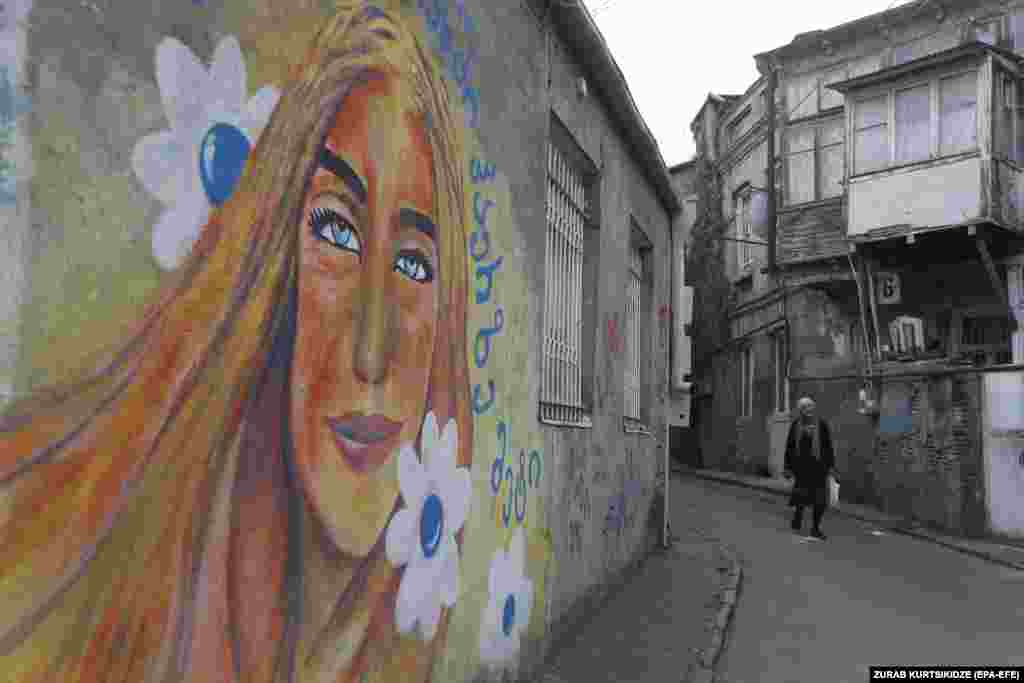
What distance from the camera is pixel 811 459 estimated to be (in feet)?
40.7

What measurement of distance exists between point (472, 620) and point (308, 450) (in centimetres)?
196

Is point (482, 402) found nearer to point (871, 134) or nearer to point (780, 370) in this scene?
point (871, 134)

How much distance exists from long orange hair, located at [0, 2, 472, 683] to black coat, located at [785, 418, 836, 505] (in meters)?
10.0

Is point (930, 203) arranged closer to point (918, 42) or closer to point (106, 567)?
point (918, 42)

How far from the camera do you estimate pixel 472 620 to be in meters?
4.52

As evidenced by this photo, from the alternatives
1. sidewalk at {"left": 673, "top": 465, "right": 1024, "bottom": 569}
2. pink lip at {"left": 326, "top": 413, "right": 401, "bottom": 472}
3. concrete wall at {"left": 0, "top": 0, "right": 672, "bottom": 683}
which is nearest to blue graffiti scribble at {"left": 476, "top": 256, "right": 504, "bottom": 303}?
concrete wall at {"left": 0, "top": 0, "right": 672, "bottom": 683}

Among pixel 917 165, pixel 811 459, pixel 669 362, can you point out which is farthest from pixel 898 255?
pixel 669 362

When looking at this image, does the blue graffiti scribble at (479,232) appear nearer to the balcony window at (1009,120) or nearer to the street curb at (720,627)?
the street curb at (720,627)

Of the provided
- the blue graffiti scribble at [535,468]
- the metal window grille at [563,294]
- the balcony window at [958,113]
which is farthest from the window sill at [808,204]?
the blue graffiti scribble at [535,468]

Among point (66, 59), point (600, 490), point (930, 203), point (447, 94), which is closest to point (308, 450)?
point (66, 59)

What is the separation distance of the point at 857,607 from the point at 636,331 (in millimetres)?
3319

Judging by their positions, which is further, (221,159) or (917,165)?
(917,165)

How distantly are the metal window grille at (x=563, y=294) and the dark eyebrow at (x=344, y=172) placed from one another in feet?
9.43

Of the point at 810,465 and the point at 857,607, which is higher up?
the point at 810,465
